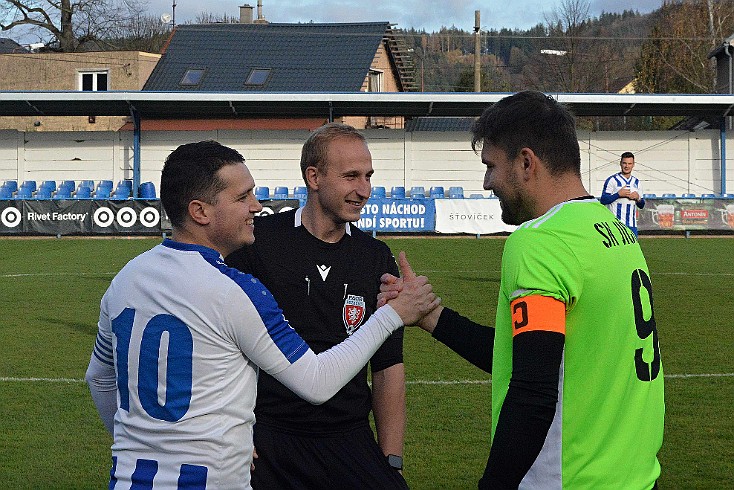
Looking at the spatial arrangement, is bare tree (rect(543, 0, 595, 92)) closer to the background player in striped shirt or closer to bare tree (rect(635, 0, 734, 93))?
bare tree (rect(635, 0, 734, 93))

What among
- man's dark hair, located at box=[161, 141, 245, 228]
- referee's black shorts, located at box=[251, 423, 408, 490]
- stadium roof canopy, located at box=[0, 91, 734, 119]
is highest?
stadium roof canopy, located at box=[0, 91, 734, 119]

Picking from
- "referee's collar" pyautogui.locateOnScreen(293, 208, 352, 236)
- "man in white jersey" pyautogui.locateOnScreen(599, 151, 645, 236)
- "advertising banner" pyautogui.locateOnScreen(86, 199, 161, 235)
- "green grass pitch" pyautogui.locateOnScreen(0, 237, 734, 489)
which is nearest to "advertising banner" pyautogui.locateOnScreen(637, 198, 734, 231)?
→ "green grass pitch" pyautogui.locateOnScreen(0, 237, 734, 489)

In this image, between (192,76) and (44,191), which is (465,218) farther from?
(192,76)

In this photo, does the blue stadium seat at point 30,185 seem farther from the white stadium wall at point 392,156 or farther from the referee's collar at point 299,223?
the referee's collar at point 299,223

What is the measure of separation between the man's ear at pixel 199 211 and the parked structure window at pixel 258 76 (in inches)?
1582

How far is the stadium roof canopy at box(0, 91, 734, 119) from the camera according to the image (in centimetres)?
3466

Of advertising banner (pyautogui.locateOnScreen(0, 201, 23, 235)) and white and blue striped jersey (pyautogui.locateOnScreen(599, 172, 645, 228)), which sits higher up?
white and blue striped jersey (pyautogui.locateOnScreen(599, 172, 645, 228))

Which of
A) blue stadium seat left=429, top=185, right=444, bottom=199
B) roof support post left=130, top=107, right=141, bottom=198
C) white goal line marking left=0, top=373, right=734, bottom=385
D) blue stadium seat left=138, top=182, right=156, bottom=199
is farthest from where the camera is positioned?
roof support post left=130, top=107, right=141, bottom=198

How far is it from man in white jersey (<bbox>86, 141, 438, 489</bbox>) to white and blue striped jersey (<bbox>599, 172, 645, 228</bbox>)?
41.1 ft

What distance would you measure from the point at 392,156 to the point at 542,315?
34468 millimetres

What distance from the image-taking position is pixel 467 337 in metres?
3.55

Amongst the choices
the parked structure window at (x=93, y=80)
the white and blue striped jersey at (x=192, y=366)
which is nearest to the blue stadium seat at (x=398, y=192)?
the parked structure window at (x=93, y=80)

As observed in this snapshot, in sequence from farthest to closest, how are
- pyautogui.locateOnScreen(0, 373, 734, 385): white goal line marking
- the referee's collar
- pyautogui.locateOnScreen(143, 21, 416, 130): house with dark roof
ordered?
pyautogui.locateOnScreen(143, 21, 416, 130): house with dark roof
pyautogui.locateOnScreen(0, 373, 734, 385): white goal line marking
the referee's collar

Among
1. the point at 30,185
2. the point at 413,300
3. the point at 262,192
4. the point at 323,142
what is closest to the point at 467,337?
the point at 413,300
